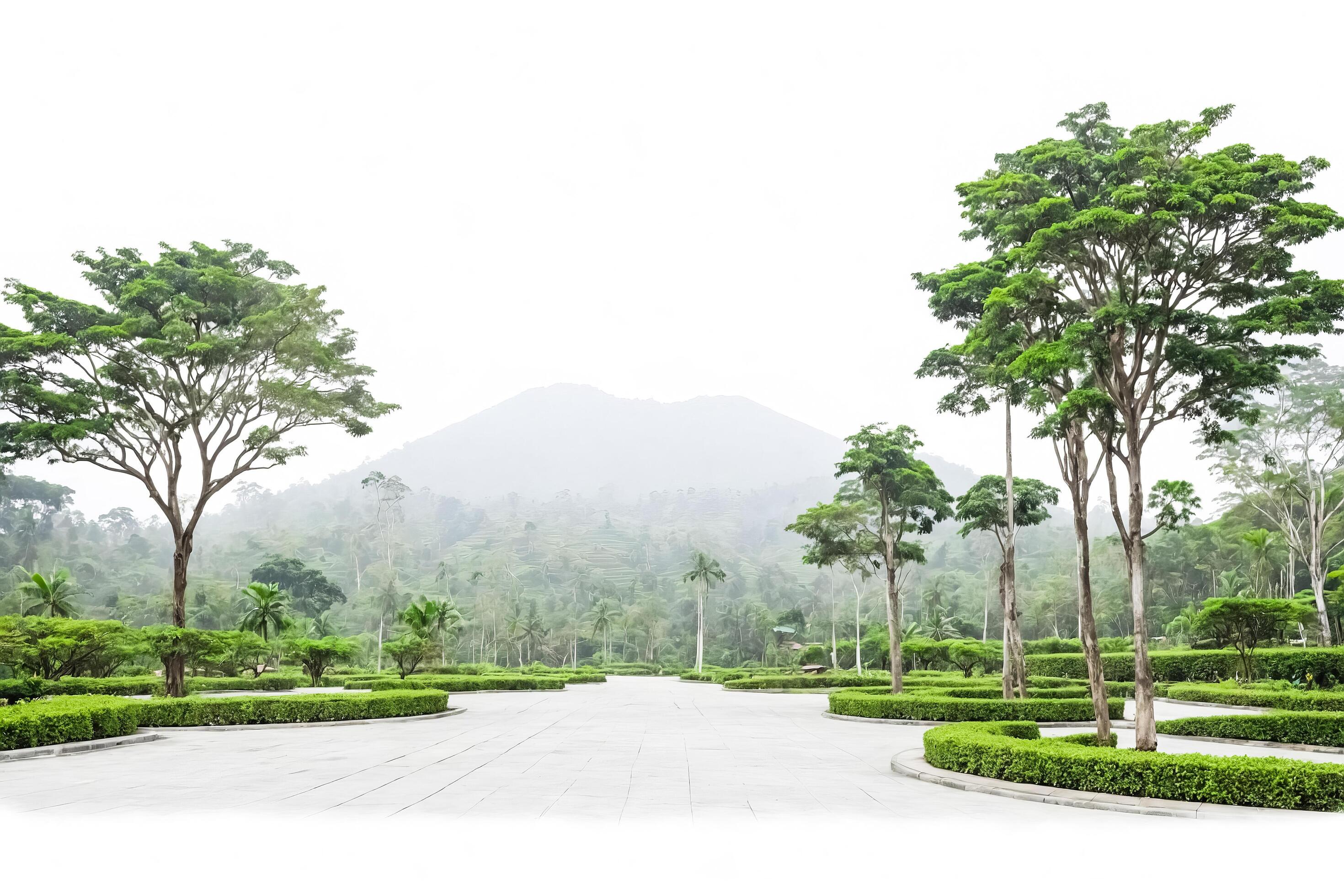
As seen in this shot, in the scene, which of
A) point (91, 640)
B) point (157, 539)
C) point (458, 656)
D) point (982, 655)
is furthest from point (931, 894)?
point (157, 539)

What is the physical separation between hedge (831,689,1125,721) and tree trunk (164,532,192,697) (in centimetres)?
1774

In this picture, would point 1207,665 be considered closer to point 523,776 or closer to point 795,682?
point 795,682

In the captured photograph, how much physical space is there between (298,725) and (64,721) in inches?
228

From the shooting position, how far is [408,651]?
37594 millimetres

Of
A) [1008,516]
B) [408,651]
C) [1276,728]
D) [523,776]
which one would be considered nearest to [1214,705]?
[1008,516]

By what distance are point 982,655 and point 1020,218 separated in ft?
116

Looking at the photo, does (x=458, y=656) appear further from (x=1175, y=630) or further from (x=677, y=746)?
(x=677, y=746)

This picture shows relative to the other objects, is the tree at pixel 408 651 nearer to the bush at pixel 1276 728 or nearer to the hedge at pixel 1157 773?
the bush at pixel 1276 728

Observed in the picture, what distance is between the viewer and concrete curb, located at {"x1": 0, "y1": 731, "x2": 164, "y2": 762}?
43.5 ft

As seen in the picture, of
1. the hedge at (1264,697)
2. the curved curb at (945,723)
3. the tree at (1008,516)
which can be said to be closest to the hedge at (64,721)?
the curved curb at (945,723)

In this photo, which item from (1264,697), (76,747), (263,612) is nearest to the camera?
(76,747)

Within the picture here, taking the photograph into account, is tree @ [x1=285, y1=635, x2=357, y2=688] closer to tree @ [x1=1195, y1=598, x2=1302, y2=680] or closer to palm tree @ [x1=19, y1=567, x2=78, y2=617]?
palm tree @ [x1=19, y1=567, x2=78, y2=617]

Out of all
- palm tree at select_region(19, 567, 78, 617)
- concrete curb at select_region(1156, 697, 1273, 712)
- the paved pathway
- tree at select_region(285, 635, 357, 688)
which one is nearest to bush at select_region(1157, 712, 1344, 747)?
the paved pathway

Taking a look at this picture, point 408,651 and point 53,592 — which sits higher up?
point 53,592
